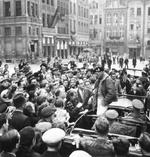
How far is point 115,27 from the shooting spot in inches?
2783

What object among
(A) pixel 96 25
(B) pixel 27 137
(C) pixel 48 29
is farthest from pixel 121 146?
(A) pixel 96 25

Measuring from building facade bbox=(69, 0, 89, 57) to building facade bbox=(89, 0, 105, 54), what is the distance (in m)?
3.11

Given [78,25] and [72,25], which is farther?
[78,25]

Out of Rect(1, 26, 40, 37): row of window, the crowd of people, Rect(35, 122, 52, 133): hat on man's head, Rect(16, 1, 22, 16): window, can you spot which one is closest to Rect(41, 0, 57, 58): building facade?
Rect(1, 26, 40, 37): row of window

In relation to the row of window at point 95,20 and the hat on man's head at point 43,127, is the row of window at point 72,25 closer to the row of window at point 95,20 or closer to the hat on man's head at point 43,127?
the row of window at point 95,20

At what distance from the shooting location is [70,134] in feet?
15.6

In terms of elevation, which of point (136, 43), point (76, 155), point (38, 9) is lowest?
point (76, 155)

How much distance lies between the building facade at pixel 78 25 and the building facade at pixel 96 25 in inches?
122

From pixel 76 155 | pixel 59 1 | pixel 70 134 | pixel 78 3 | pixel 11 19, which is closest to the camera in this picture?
pixel 76 155

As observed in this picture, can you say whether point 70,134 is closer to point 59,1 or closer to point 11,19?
point 11,19

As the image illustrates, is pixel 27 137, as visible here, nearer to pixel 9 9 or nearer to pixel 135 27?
pixel 9 9

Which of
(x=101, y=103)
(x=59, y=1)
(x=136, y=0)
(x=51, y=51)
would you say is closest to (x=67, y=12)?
(x=59, y=1)

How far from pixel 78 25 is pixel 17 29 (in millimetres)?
26105

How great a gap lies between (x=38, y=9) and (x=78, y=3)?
847 inches
